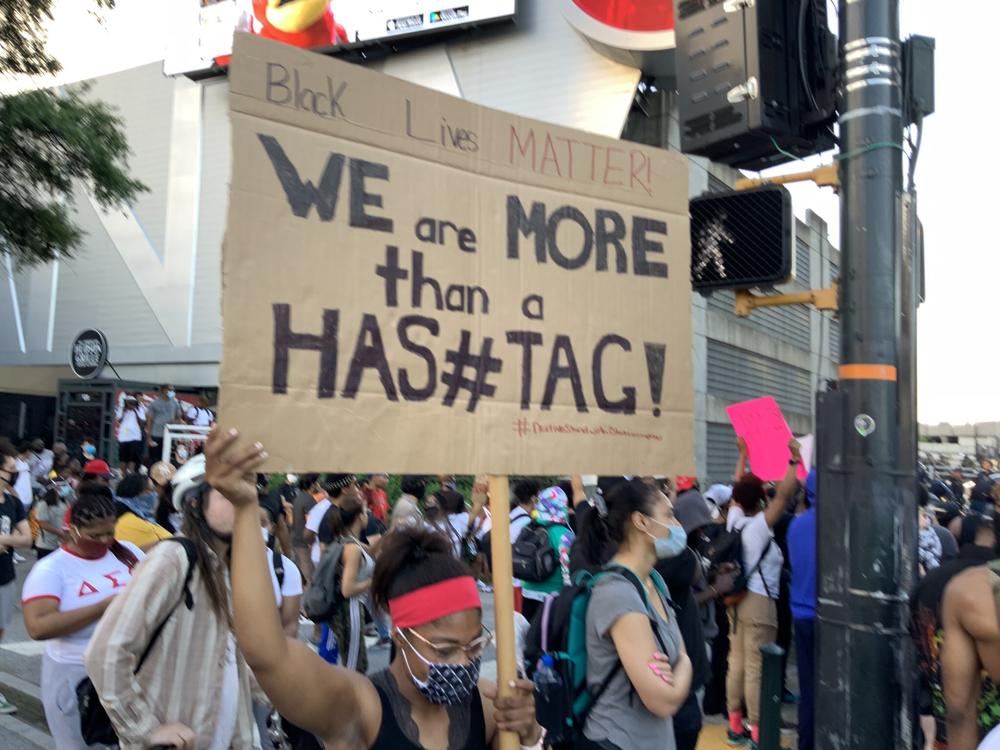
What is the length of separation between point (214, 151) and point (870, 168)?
24.9 metres

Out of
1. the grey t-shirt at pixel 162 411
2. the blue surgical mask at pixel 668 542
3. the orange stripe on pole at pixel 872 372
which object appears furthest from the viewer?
the grey t-shirt at pixel 162 411

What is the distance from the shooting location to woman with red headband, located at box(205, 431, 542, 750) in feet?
6.57

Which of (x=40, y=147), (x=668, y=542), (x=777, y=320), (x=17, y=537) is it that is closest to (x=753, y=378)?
(x=777, y=320)

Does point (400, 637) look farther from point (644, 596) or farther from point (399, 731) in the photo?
point (644, 596)

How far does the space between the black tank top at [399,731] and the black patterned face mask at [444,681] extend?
0.29 ft

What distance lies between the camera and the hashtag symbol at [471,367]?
2.59 metres

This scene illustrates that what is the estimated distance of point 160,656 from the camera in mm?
Answer: 2934

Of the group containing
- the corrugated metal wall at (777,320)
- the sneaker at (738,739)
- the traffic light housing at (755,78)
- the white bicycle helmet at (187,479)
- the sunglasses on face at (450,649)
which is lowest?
the sneaker at (738,739)

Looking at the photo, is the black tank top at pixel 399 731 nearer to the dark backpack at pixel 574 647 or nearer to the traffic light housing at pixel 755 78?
the dark backpack at pixel 574 647

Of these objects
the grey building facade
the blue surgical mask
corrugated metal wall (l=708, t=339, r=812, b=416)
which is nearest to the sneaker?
the blue surgical mask

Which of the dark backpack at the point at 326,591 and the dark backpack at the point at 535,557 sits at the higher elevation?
the dark backpack at the point at 535,557

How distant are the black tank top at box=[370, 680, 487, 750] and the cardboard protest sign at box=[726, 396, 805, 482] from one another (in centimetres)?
452

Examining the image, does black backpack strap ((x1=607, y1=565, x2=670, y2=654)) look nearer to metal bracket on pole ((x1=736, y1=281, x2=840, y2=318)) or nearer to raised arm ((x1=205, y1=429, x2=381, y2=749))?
raised arm ((x1=205, y1=429, x2=381, y2=749))

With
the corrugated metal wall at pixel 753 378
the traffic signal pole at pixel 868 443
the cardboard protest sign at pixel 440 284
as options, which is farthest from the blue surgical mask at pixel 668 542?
the corrugated metal wall at pixel 753 378
